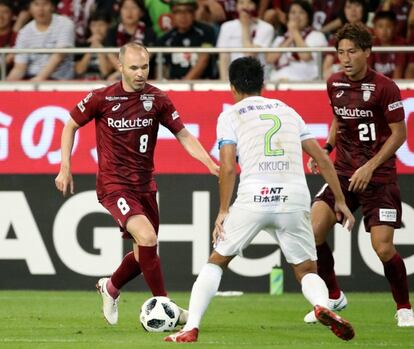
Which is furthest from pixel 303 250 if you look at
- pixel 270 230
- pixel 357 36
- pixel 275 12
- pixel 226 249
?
pixel 275 12

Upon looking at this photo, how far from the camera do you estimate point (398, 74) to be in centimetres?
1549

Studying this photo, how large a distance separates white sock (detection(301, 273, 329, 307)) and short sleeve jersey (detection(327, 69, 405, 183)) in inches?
87.2

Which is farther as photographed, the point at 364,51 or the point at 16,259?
the point at 16,259

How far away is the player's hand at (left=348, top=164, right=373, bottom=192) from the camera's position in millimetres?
11430

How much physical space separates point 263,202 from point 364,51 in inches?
97.8

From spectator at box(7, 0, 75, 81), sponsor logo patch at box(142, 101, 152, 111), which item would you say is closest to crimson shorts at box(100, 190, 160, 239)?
sponsor logo patch at box(142, 101, 152, 111)

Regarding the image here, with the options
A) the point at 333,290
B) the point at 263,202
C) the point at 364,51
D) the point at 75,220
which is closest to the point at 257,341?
the point at 263,202

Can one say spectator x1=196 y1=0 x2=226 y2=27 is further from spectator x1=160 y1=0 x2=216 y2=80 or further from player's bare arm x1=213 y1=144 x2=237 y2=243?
player's bare arm x1=213 y1=144 x2=237 y2=243

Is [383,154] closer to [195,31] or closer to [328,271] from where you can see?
[328,271]

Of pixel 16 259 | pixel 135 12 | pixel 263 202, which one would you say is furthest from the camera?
pixel 135 12

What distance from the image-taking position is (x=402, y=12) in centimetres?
1694

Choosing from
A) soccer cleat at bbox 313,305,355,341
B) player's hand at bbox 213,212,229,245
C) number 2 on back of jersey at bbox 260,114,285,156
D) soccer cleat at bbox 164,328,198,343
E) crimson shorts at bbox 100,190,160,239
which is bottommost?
soccer cleat at bbox 164,328,198,343

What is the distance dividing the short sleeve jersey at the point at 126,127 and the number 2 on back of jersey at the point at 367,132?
1663mm

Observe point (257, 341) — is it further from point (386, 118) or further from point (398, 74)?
point (398, 74)
